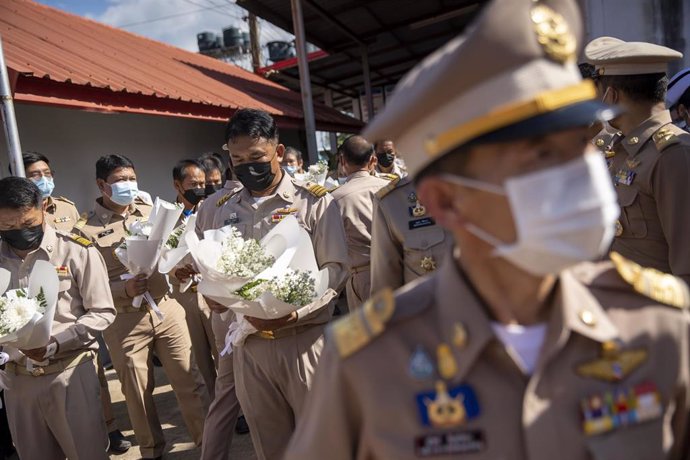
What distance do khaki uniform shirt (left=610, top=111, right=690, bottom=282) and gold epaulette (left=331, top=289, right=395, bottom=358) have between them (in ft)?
6.34

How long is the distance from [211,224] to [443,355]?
259 centimetres

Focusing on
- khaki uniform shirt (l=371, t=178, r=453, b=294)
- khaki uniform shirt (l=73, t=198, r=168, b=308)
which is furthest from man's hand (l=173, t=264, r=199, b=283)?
khaki uniform shirt (l=371, t=178, r=453, b=294)

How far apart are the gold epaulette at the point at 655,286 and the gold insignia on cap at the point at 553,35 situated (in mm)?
516

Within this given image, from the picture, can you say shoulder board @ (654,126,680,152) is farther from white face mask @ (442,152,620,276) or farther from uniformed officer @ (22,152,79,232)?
uniformed officer @ (22,152,79,232)

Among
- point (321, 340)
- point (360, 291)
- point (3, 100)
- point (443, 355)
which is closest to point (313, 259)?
point (321, 340)

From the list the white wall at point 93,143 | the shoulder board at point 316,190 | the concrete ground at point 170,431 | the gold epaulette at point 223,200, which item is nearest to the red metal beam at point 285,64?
the white wall at point 93,143

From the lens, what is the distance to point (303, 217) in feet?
10.5

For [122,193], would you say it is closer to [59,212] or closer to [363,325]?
[59,212]

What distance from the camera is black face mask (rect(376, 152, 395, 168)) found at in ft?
24.9

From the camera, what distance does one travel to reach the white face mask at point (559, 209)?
42.2 inches

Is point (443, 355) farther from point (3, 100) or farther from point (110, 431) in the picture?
point (110, 431)

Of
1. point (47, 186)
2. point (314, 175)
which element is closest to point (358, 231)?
point (314, 175)

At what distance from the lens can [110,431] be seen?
187 inches

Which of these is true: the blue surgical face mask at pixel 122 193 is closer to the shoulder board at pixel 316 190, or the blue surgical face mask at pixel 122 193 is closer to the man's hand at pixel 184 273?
the man's hand at pixel 184 273
